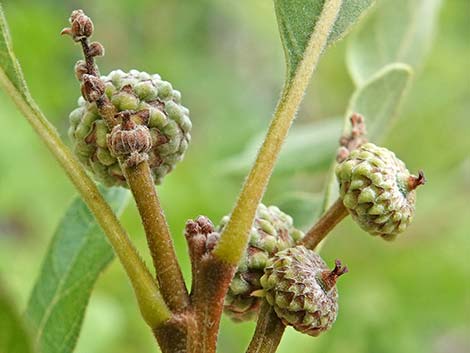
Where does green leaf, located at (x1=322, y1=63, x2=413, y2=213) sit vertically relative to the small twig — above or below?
A: above

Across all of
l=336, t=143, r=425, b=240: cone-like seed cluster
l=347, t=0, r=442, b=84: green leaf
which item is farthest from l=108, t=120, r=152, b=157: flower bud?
l=347, t=0, r=442, b=84: green leaf

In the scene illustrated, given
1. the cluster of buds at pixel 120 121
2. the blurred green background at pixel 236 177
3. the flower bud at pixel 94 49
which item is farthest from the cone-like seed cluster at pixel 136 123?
the blurred green background at pixel 236 177

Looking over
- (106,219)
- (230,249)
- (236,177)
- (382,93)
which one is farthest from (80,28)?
(236,177)

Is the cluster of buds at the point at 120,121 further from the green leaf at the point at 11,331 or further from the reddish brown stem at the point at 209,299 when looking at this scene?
the green leaf at the point at 11,331

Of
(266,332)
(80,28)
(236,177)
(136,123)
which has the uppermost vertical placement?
(236,177)

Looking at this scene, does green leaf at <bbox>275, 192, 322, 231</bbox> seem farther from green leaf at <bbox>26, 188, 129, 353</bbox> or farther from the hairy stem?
the hairy stem

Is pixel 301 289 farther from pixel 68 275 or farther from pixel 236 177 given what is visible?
pixel 236 177
